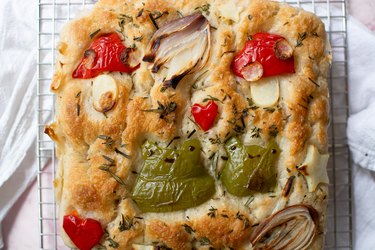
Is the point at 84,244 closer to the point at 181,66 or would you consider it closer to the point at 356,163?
the point at 181,66

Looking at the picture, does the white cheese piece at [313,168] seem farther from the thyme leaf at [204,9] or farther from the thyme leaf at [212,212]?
the thyme leaf at [204,9]

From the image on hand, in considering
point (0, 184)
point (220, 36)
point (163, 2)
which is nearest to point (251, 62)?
point (220, 36)

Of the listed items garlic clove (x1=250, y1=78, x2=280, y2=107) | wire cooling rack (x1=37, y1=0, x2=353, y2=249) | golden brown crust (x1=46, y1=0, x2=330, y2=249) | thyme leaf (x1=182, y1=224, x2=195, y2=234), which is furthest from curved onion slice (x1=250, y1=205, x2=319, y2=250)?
wire cooling rack (x1=37, y1=0, x2=353, y2=249)

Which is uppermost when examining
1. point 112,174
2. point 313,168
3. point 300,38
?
point 300,38

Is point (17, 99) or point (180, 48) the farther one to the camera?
point (17, 99)

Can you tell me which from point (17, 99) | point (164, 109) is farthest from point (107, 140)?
point (17, 99)

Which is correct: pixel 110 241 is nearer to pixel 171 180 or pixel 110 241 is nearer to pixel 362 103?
pixel 171 180
